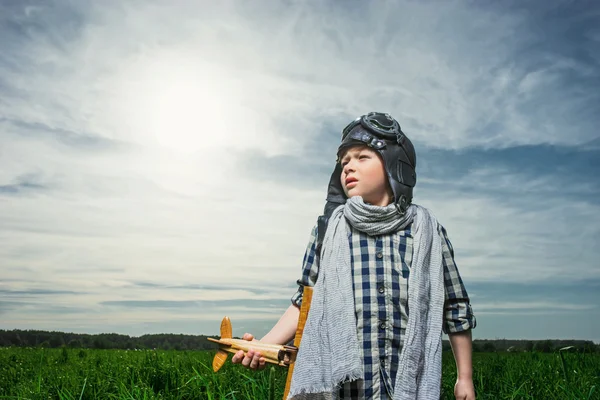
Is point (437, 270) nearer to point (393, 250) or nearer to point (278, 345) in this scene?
point (393, 250)

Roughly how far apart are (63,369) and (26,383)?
37.2 inches

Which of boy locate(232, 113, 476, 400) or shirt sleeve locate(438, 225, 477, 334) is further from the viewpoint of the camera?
shirt sleeve locate(438, 225, 477, 334)

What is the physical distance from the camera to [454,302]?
3211 millimetres

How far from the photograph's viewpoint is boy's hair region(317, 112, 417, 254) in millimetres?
3193

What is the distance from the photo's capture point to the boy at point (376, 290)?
2877mm

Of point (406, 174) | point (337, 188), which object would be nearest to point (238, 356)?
point (337, 188)

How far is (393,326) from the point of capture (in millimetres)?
2949

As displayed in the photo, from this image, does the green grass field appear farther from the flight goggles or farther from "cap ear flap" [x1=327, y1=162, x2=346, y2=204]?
the flight goggles

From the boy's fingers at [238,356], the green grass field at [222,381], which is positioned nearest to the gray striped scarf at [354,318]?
the boy's fingers at [238,356]

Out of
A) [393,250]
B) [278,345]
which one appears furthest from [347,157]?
[278,345]

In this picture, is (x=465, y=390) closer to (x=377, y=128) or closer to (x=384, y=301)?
Result: (x=384, y=301)

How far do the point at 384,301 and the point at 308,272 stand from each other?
543 millimetres

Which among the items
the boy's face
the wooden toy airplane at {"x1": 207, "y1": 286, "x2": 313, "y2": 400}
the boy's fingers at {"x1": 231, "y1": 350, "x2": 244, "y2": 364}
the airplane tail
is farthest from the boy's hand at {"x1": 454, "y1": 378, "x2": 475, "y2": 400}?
the airplane tail

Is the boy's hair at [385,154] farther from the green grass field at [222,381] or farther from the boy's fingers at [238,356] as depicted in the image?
the green grass field at [222,381]
